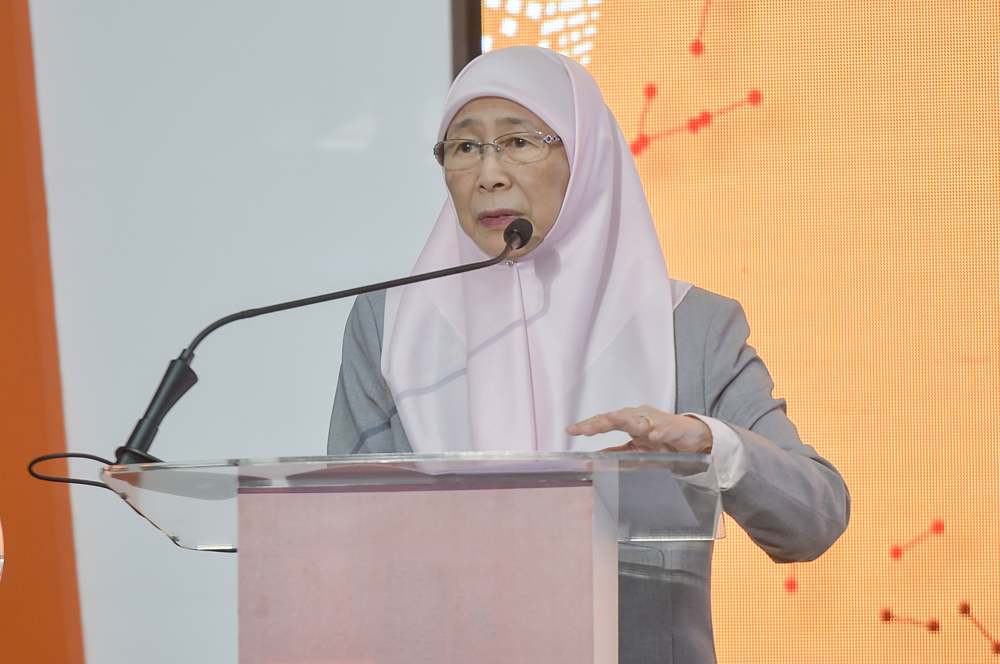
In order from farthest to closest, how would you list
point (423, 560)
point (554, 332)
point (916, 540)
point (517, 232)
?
point (916, 540)
point (554, 332)
point (517, 232)
point (423, 560)

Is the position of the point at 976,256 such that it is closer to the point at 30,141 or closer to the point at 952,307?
the point at 952,307

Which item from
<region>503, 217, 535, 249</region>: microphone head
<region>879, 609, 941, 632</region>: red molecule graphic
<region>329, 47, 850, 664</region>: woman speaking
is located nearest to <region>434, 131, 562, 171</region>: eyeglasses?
<region>329, 47, 850, 664</region>: woman speaking

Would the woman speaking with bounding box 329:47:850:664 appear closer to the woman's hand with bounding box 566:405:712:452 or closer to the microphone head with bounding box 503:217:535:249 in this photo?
the microphone head with bounding box 503:217:535:249

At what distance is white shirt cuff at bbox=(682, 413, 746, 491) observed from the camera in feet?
3.73

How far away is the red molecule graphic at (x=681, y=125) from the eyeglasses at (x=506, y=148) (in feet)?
2.70

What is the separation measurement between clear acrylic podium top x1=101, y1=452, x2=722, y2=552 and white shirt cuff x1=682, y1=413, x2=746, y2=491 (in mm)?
81

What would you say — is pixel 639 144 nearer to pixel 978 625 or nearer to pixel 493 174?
pixel 493 174

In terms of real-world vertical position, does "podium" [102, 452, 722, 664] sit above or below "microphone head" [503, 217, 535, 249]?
below

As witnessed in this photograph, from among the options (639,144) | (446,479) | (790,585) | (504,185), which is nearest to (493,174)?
(504,185)

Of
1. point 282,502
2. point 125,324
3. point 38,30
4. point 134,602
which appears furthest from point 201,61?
point 282,502

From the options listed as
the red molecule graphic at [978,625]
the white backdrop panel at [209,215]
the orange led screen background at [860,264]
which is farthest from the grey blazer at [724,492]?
the red molecule graphic at [978,625]

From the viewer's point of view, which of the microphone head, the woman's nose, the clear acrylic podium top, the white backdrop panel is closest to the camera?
the clear acrylic podium top

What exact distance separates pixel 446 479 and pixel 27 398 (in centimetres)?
178

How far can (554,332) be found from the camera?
1553mm
